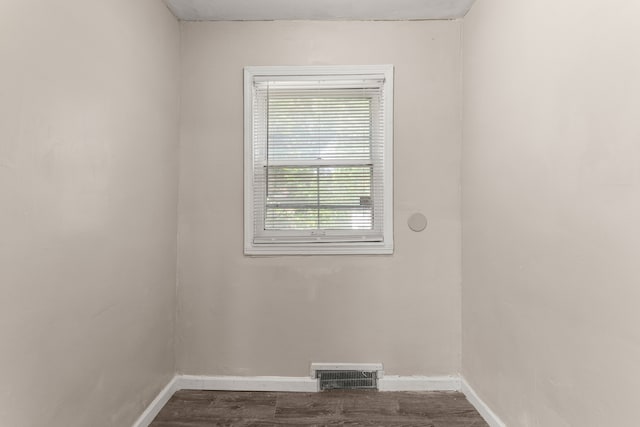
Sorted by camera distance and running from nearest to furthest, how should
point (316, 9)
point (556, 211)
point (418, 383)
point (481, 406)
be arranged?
1. point (556, 211)
2. point (481, 406)
3. point (316, 9)
4. point (418, 383)

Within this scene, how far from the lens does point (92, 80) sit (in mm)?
1625

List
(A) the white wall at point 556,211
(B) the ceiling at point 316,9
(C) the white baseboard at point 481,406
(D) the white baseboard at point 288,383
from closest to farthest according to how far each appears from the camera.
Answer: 1. (A) the white wall at point 556,211
2. (C) the white baseboard at point 481,406
3. (B) the ceiling at point 316,9
4. (D) the white baseboard at point 288,383

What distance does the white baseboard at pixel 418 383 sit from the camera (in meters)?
2.52

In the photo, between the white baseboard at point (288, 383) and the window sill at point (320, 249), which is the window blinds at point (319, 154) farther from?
the white baseboard at point (288, 383)

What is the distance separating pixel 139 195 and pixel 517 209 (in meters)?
1.93

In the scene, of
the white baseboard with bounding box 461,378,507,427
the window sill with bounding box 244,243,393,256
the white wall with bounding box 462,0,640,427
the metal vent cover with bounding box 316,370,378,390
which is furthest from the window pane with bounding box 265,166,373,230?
the white baseboard with bounding box 461,378,507,427

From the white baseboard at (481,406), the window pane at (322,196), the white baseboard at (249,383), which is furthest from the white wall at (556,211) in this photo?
the white baseboard at (249,383)

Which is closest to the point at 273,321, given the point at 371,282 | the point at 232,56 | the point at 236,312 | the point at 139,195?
the point at 236,312

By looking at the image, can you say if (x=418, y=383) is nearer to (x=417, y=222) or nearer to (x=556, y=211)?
(x=417, y=222)

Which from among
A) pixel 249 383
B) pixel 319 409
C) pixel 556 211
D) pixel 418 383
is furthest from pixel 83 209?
pixel 418 383

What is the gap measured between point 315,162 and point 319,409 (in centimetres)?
154

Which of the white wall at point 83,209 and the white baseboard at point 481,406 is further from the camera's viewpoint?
the white baseboard at point 481,406

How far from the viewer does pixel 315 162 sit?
2562mm

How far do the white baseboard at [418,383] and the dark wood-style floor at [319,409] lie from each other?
40 mm
